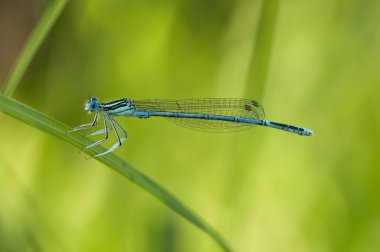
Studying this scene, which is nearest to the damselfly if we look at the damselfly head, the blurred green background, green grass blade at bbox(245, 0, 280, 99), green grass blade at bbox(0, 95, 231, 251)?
the damselfly head

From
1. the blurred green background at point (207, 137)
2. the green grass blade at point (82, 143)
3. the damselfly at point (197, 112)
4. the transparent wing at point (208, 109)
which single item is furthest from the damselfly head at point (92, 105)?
the green grass blade at point (82, 143)

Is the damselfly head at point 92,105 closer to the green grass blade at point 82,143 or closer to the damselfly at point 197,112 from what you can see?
the damselfly at point 197,112

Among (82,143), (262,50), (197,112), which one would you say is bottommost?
(82,143)

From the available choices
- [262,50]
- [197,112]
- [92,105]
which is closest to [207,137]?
[197,112]

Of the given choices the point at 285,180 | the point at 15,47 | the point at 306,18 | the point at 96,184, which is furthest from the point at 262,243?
the point at 15,47

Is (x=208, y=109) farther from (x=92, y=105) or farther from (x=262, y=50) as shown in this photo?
(x=262, y=50)

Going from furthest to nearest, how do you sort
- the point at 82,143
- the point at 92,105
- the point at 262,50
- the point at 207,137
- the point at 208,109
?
the point at 207,137, the point at 208,109, the point at 92,105, the point at 262,50, the point at 82,143

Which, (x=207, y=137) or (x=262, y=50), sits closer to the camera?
(x=262, y=50)
